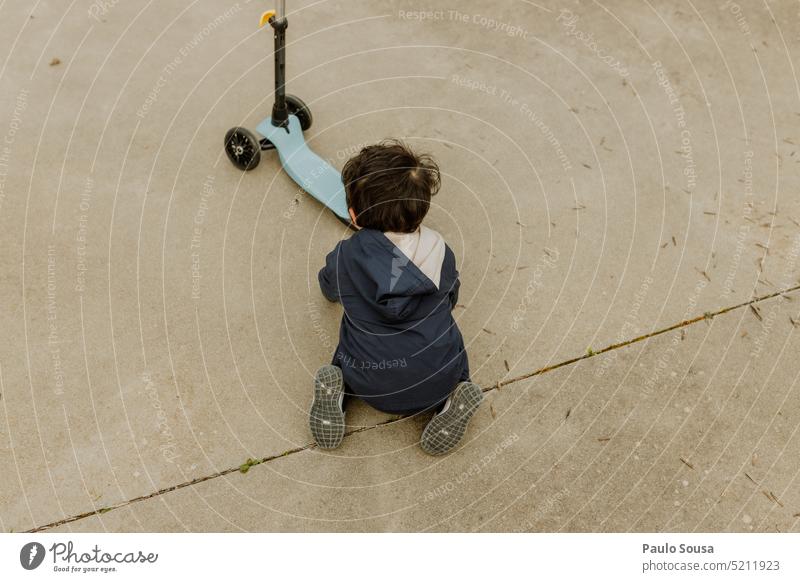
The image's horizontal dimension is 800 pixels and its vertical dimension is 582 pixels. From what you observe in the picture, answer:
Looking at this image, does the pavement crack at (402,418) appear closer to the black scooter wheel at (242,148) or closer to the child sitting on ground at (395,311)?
the child sitting on ground at (395,311)

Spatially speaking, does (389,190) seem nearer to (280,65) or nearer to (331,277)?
(331,277)

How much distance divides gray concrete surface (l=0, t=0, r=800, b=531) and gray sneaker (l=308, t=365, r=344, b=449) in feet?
0.29

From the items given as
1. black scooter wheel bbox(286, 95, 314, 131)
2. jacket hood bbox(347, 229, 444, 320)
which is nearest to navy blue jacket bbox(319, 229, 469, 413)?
jacket hood bbox(347, 229, 444, 320)

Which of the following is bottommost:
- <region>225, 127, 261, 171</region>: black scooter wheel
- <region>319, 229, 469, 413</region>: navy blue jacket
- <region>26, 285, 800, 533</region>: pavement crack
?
<region>26, 285, 800, 533</region>: pavement crack

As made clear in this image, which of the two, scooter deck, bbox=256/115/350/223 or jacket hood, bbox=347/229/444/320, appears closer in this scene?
jacket hood, bbox=347/229/444/320

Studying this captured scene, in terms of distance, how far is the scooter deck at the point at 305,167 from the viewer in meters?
2.93

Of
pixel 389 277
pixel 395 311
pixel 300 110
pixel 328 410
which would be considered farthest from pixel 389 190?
pixel 300 110

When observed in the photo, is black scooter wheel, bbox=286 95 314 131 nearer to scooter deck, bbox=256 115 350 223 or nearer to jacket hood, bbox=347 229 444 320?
scooter deck, bbox=256 115 350 223

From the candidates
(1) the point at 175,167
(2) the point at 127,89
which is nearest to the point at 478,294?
(1) the point at 175,167

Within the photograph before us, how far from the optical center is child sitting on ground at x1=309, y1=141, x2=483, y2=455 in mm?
2141

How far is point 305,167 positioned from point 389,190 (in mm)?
960

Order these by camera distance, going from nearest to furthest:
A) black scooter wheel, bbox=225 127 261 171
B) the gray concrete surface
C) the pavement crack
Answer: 1. the pavement crack
2. the gray concrete surface
3. black scooter wheel, bbox=225 127 261 171

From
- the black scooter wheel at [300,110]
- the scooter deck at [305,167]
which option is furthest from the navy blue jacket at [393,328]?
the black scooter wheel at [300,110]

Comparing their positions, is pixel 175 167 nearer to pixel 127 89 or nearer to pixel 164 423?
pixel 127 89
